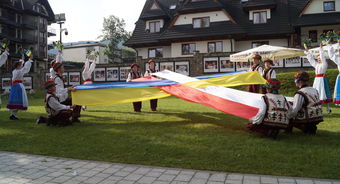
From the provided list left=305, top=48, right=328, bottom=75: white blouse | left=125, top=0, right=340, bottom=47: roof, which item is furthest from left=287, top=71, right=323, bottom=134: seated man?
left=125, top=0, right=340, bottom=47: roof

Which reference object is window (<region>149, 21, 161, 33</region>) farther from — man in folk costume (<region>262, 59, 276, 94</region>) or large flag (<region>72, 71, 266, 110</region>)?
large flag (<region>72, 71, 266, 110</region>)

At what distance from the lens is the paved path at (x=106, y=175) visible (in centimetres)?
351

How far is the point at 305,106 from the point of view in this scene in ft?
18.7

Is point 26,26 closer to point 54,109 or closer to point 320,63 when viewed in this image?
point 54,109

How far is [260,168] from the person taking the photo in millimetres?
3898

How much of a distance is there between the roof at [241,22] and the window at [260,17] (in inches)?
19.4

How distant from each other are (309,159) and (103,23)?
171 feet

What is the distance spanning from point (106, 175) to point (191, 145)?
1877 mm

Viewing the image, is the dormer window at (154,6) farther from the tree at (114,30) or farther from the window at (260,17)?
the tree at (114,30)

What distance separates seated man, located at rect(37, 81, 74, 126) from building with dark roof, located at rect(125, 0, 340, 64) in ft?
59.9

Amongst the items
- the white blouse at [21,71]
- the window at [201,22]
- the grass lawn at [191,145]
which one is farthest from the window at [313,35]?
the white blouse at [21,71]

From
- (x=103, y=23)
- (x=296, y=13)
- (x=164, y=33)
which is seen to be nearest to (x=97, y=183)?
(x=164, y=33)

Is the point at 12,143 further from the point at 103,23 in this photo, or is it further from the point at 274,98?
the point at 103,23

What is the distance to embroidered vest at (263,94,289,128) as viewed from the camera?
527 centimetres
